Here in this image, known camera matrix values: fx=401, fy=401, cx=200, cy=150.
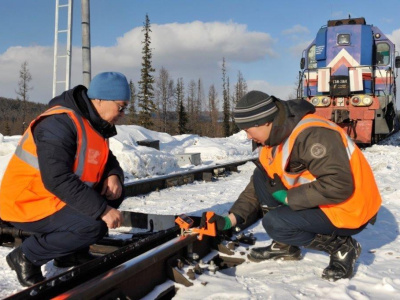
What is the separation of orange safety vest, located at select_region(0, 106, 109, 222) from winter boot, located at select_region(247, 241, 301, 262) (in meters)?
1.50

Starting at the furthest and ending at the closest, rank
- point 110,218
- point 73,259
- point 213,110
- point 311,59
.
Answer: point 213,110 → point 311,59 → point 73,259 → point 110,218

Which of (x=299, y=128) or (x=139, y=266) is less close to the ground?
(x=299, y=128)

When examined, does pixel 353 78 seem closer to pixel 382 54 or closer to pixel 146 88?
pixel 382 54

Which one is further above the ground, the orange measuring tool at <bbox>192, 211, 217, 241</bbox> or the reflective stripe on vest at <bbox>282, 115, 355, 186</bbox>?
the reflective stripe on vest at <bbox>282, 115, 355, 186</bbox>

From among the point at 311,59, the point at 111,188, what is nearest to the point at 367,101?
the point at 311,59

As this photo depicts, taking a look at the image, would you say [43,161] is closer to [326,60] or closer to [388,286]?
[388,286]

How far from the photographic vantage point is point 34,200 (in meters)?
2.68

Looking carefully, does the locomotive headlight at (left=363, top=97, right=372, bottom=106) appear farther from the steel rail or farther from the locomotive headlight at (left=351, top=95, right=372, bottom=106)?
the steel rail

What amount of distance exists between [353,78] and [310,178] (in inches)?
405

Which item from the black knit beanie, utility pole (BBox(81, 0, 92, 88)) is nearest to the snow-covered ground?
the black knit beanie

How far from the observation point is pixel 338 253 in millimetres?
2906

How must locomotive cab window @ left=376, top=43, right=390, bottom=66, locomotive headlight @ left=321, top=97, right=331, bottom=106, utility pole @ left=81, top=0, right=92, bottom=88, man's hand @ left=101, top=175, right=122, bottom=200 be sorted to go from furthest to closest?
locomotive cab window @ left=376, top=43, right=390, bottom=66 < locomotive headlight @ left=321, top=97, right=331, bottom=106 < utility pole @ left=81, top=0, right=92, bottom=88 < man's hand @ left=101, top=175, right=122, bottom=200

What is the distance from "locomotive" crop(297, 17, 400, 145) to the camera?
11.9 meters

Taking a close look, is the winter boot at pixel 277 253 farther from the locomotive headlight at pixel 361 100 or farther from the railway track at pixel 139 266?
the locomotive headlight at pixel 361 100
